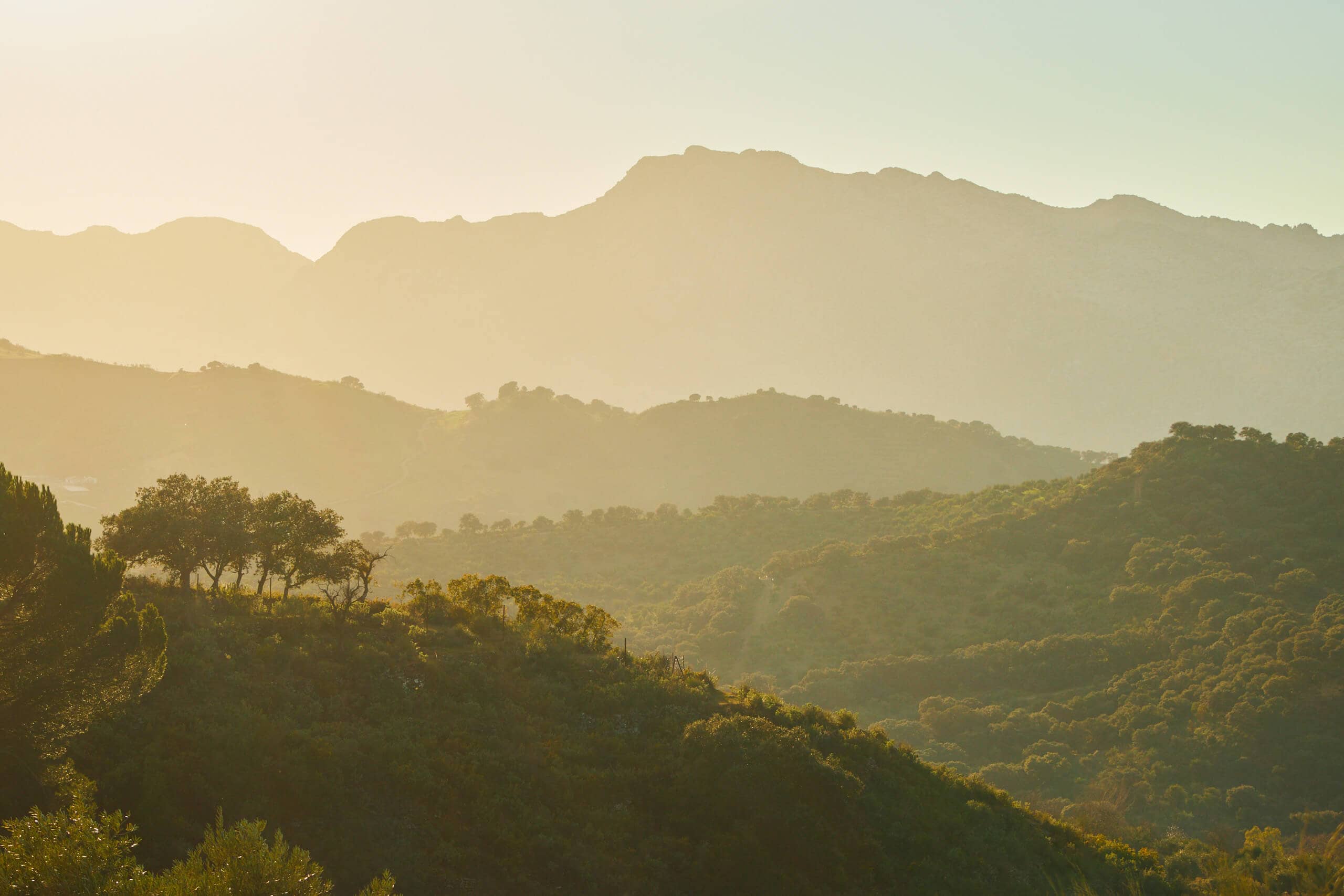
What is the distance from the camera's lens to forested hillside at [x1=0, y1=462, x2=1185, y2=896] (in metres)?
19.9

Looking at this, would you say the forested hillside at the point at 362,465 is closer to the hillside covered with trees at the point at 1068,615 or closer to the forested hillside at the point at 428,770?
the hillside covered with trees at the point at 1068,615

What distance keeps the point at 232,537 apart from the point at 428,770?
54.9 feet

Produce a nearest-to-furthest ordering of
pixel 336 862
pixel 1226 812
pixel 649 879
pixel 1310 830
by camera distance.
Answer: pixel 336 862 < pixel 649 879 < pixel 1310 830 < pixel 1226 812

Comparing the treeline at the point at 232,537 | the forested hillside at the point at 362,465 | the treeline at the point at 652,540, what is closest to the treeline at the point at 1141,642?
the treeline at the point at 652,540

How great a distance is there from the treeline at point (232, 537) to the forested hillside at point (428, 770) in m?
1.50

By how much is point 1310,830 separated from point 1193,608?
2752 cm

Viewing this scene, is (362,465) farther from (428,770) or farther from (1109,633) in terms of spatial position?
(428,770)

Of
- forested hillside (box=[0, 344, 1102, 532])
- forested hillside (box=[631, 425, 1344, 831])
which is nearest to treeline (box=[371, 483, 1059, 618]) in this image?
forested hillside (box=[631, 425, 1344, 831])

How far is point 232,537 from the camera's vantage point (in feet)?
122

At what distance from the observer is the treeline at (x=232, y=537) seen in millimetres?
36000

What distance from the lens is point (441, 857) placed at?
77.2ft

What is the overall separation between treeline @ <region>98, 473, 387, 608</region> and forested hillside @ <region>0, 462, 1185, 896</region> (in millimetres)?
1504

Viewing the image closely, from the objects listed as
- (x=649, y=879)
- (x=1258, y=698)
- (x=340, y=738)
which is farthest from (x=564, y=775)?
(x=1258, y=698)

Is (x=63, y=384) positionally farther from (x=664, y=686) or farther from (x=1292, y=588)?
(x=1292, y=588)
